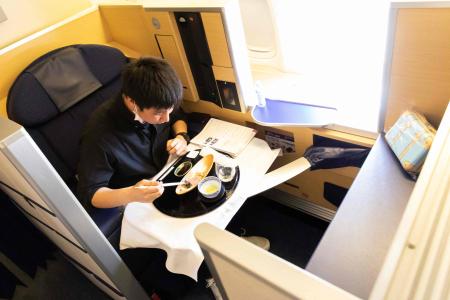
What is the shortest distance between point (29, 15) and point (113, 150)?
99 centimetres

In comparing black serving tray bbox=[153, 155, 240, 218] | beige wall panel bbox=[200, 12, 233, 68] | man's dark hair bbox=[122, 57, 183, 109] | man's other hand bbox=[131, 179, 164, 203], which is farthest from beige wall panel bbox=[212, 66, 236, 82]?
man's other hand bbox=[131, 179, 164, 203]

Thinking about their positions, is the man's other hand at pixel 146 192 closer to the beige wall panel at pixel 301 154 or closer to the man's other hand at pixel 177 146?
the man's other hand at pixel 177 146

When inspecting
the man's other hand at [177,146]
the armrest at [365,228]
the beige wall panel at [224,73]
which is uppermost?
the beige wall panel at [224,73]

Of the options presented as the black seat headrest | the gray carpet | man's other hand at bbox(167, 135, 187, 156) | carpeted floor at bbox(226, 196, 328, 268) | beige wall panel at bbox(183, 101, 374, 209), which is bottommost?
the gray carpet

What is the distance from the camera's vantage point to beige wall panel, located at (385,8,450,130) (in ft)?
2.74

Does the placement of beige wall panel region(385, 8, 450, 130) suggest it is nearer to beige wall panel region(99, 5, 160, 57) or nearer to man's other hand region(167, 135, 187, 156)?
man's other hand region(167, 135, 187, 156)

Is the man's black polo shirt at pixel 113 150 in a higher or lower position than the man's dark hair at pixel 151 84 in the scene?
lower

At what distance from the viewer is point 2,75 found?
4.72 ft

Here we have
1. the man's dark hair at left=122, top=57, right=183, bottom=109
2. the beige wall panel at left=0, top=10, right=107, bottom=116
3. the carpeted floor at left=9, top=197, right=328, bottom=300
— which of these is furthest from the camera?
the carpeted floor at left=9, top=197, right=328, bottom=300

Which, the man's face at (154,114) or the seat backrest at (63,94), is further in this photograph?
the seat backrest at (63,94)

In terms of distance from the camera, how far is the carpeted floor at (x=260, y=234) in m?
1.68

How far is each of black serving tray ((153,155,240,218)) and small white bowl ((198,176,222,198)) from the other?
17 millimetres

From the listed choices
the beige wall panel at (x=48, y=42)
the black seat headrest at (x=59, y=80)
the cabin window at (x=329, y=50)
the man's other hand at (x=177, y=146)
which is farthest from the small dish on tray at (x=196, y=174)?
the beige wall panel at (x=48, y=42)

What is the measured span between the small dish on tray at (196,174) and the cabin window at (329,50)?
474mm
